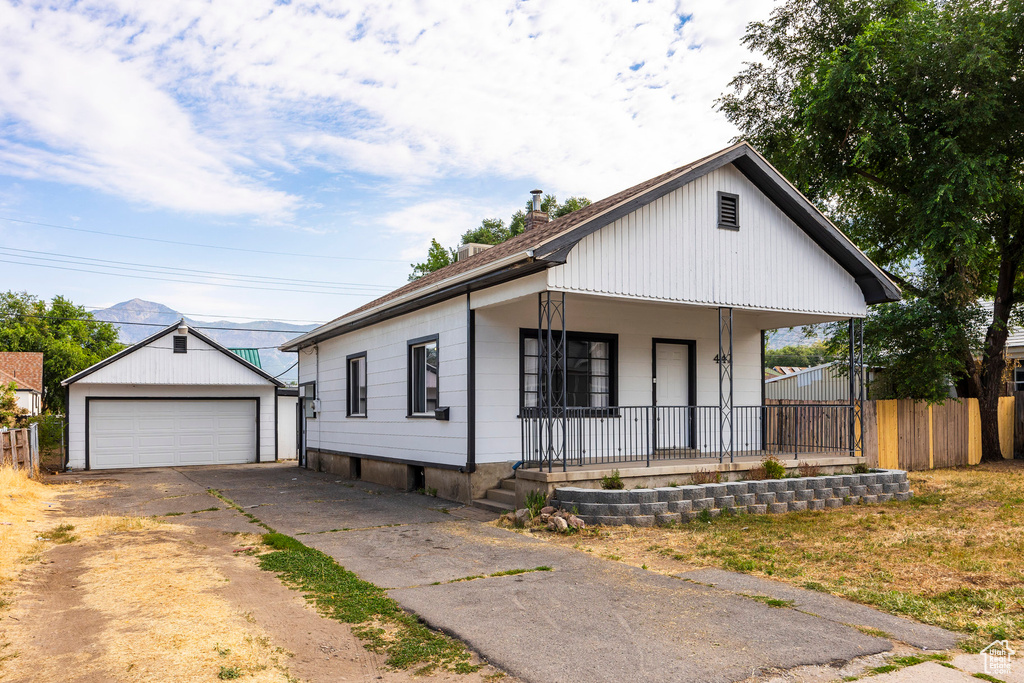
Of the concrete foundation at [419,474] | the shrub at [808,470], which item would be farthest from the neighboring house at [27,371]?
the shrub at [808,470]

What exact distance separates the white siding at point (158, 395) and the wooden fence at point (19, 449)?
3298 mm

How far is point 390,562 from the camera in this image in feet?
24.7

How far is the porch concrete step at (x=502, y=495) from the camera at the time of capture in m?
10.7

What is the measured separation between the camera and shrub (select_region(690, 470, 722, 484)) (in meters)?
10.6

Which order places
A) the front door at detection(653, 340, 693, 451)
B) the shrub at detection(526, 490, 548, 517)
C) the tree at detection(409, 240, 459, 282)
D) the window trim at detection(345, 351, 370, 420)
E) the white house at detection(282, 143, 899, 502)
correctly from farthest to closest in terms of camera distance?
the tree at detection(409, 240, 459, 282) → the window trim at detection(345, 351, 370, 420) → the front door at detection(653, 340, 693, 451) → the white house at detection(282, 143, 899, 502) → the shrub at detection(526, 490, 548, 517)

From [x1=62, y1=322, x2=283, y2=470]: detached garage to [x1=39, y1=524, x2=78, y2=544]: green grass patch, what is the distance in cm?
1278

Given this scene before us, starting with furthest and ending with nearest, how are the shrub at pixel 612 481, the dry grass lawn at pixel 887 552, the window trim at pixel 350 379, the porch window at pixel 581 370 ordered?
1. the window trim at pixel 350 379
2. the porch window at pixel 581 370
3. the shrub at pixel 612 481
4. the dry grass lawn at pixel 887 552

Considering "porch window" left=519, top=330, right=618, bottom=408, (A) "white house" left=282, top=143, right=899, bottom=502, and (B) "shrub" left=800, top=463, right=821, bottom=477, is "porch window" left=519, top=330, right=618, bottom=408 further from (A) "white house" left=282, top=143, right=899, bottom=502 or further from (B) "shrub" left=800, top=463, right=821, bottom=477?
(B) "shrub" left=800, top=463, right=821, bottom=477

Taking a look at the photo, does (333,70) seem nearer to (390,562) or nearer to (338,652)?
(390,562)

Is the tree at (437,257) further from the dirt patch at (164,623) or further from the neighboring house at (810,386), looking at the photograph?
the dirt patch at (164,623)

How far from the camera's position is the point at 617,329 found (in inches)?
507

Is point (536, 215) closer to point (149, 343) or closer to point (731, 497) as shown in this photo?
point (731, 497)

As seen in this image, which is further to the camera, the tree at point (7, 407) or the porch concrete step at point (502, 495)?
the tree at point (7, 407)

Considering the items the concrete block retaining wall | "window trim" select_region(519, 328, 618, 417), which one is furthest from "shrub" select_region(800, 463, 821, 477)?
"window trim" select_region(519, 328, 618, 417)
